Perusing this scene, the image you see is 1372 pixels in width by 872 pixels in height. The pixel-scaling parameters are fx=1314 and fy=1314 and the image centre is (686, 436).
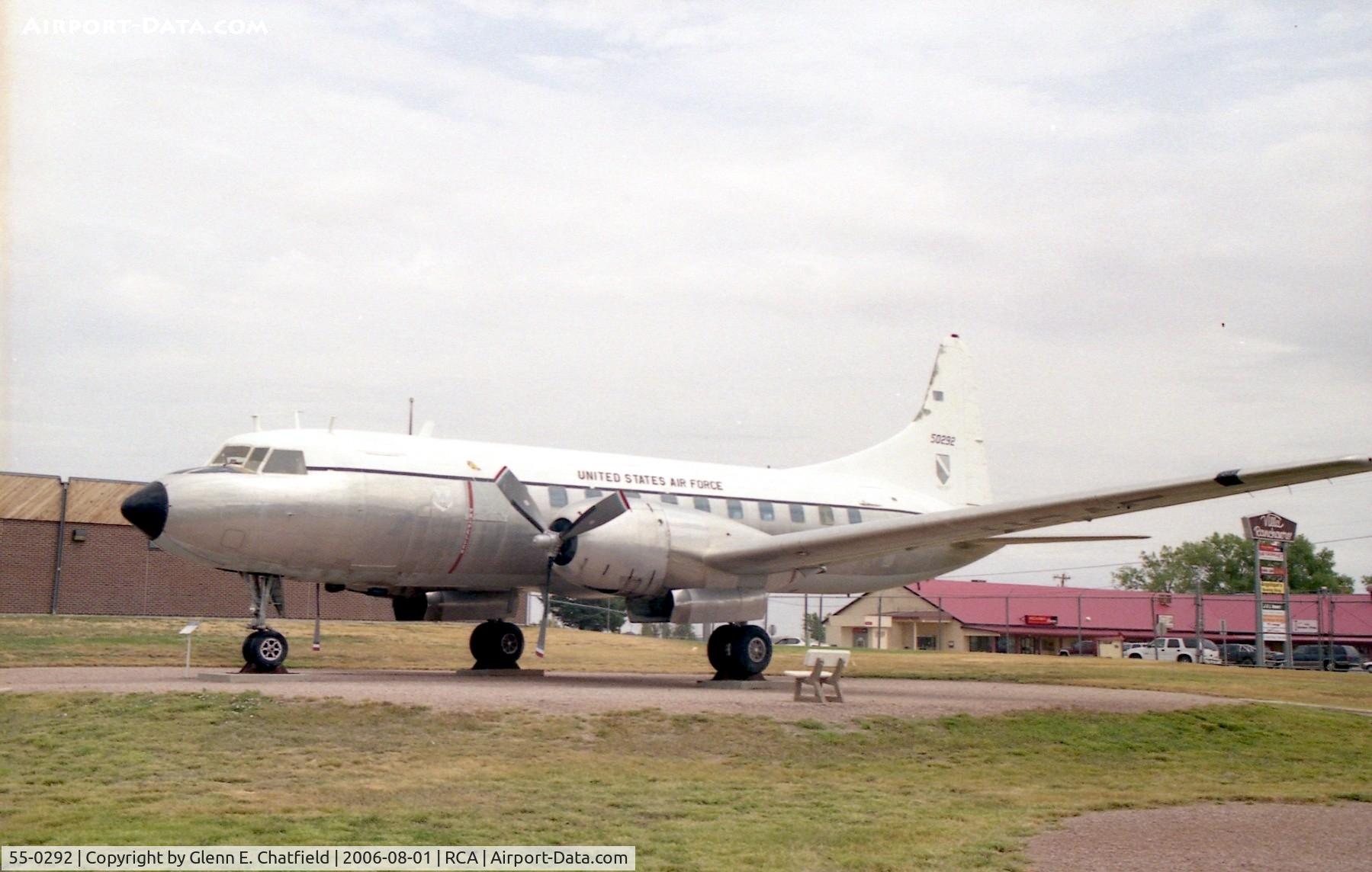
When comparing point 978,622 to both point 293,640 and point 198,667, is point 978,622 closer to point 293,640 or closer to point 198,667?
point 293,640

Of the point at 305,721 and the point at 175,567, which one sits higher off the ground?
the point at 175,567

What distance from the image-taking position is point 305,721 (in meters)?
15.9

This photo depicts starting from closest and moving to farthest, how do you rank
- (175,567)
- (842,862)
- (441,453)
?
1. (842,862)
2. (441,453)
3. (175,567)

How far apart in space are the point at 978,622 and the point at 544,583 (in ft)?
174

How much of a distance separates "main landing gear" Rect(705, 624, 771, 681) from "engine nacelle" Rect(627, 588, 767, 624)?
441 millimetres

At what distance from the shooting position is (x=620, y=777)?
14.1 meters

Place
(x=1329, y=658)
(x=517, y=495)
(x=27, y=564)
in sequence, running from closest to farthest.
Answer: (x=517, y=495)
(x=27, y=564)
(x=1329, y=658)

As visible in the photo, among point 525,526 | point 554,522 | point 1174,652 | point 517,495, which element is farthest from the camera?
point 1174,652

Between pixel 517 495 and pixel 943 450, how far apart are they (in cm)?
1311

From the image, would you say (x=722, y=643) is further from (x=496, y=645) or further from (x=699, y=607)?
(x=496, y=645)

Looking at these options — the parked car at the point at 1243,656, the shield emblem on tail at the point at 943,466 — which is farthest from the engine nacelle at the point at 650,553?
the parked car at the point at 1243,656

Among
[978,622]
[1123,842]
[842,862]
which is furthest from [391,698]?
[978,622]

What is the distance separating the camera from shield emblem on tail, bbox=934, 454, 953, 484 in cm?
3203
